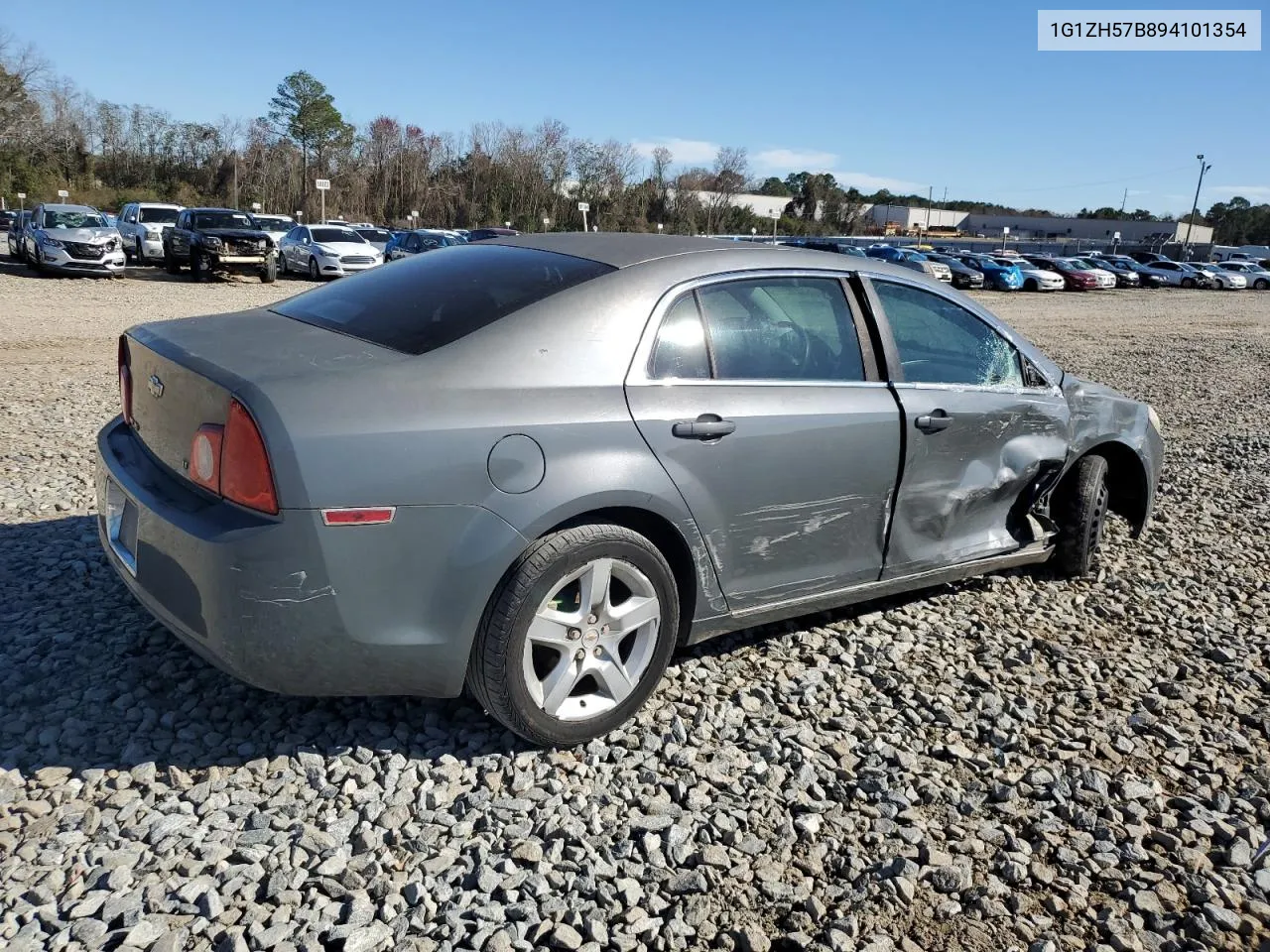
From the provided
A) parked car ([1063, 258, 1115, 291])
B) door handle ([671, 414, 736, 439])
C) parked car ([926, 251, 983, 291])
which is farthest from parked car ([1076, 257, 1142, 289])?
door handle ([671, 414, 736, 439])

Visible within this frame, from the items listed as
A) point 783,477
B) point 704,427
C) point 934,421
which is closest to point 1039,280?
point 934,421

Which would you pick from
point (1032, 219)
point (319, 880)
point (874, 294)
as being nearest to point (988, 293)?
point (874, 294)

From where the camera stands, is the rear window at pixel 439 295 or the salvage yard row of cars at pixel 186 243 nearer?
the rear window at pixel 439 295

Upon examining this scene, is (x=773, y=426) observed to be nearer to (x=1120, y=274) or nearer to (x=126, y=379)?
(x=126, y=379)

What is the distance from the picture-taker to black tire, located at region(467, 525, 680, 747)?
9.59 feet

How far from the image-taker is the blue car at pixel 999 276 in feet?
131

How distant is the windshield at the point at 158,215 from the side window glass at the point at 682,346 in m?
29.0

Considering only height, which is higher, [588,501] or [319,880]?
[588,501]

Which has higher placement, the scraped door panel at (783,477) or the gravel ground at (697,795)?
the scraped door panel at (783,477)

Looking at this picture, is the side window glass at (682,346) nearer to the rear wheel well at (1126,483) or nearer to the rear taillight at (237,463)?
the rear taillight at (237,463)

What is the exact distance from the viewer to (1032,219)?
123562 millimetres

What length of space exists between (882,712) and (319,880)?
6.82ft

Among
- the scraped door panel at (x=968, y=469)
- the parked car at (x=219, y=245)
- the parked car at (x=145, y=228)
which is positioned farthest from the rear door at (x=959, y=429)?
the parked car at (x=145, y=228)

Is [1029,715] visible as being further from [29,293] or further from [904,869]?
[29,293]
